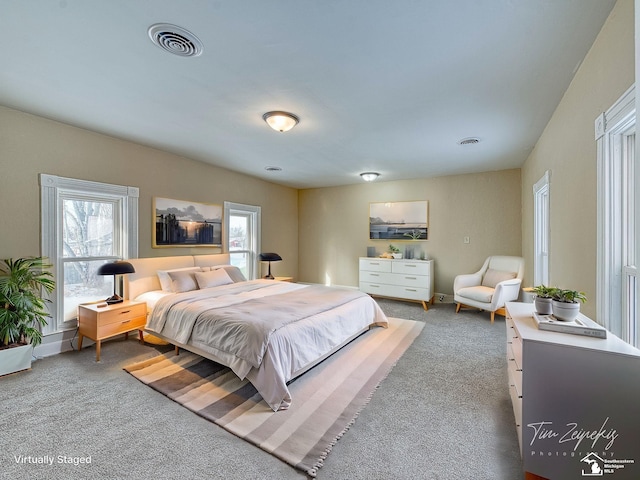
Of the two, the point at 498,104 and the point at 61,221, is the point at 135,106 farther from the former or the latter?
the point at 498,104

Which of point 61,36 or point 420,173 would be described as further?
point 420,173

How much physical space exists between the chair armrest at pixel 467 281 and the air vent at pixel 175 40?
4.87 metres

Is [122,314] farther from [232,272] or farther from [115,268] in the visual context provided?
[232,272]

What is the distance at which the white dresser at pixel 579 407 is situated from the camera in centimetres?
125

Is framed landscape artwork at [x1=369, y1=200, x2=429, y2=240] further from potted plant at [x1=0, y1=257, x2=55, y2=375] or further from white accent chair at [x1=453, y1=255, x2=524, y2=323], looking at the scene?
potted plant at [x1=0, y1=257, x2=55, y2=375]

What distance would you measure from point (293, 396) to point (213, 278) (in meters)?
2.29

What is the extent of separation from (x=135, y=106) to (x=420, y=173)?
14.7ft

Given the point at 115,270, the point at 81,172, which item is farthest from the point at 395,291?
the point at 81,172

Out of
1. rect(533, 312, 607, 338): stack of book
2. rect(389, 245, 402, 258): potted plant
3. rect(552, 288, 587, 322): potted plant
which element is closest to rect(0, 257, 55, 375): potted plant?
rect(533, 312, 607, 338): stack of book

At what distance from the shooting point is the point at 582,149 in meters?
2.03

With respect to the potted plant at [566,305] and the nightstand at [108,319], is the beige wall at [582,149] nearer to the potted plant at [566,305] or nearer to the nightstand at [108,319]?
the potted plant at [566,305]

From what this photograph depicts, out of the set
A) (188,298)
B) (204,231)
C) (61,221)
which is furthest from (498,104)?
(61,221)

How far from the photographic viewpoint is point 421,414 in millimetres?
2127

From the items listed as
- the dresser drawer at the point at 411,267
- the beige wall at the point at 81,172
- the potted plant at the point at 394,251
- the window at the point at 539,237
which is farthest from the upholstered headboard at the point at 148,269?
the window at the point at 539,237
